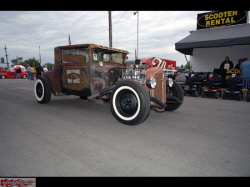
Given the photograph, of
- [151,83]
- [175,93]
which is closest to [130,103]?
[151,83]

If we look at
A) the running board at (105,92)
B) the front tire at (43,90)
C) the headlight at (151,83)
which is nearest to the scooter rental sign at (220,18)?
the headlight at (151,83)

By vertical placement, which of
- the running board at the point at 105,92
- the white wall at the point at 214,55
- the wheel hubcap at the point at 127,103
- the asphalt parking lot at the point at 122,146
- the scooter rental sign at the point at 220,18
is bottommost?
the asphalt parking lot at the point at 122,146

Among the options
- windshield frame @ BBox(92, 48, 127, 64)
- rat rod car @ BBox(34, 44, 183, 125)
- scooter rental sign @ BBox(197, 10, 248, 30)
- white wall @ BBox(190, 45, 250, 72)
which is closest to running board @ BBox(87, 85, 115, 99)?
rat rod car @ BBox(34, 44, 183, 125)

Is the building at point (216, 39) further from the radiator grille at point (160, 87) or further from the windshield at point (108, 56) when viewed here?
the radiator grille at point (160, 87)

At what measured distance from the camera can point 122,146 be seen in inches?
111

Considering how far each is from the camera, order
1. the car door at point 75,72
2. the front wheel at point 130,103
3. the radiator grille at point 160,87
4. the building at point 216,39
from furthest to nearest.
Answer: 1. the building at point 216,39
2. the car door at point 75,72
3. the radiator grille at point 160,87
4. the front wheel at point 130,103

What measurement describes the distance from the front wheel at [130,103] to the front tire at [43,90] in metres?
2.87

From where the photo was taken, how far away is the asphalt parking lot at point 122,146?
2166 millimetres

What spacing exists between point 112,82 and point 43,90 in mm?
2408

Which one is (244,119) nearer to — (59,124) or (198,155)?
(198,155)

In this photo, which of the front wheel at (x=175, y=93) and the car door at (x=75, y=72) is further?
the car door at (x=75, y=72)

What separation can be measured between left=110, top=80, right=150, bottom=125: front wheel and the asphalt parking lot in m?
0.21
